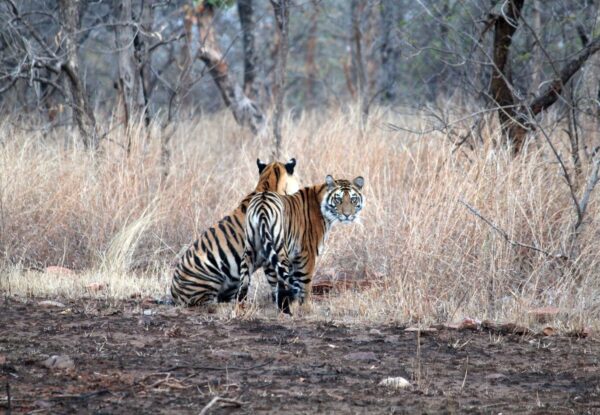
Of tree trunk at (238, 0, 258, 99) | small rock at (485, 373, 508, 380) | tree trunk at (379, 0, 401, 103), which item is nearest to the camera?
small rock at (485, 373, 508, 380)

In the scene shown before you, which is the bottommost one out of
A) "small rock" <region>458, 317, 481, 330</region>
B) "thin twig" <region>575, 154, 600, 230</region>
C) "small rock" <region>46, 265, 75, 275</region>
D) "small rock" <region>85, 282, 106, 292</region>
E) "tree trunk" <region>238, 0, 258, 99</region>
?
"small rock" <region>458, 317, 481, 330</region>

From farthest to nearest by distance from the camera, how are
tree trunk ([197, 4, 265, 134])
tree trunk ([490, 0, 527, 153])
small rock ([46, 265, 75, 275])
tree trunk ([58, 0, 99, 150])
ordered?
tree trunk ([197, 4, 265, 134]) → tree trunk ([58, 0, 99, 150]) → tree trunk ([490, 0, 527, 153]) → small rock ([46, 265, 75, 275])

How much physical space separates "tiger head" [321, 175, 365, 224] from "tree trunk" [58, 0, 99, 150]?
11.6 feet

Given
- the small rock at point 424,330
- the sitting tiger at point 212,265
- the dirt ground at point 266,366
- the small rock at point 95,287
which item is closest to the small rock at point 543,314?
the dirt ground at point 266,366

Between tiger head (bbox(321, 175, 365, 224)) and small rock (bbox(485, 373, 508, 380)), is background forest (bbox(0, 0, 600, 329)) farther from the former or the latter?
small rock (bbox(485, 373, 508, 380))

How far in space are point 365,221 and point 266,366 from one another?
4.10 metres

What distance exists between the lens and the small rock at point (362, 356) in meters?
5.46

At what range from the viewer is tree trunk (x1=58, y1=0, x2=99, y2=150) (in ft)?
33.3

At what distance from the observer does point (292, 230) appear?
7297 mm

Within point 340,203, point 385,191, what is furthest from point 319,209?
point 385,191

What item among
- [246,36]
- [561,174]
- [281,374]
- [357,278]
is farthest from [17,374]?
[246,36]

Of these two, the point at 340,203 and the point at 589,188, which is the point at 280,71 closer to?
the point at 340,203

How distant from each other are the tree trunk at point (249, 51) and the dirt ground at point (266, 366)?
10.9m

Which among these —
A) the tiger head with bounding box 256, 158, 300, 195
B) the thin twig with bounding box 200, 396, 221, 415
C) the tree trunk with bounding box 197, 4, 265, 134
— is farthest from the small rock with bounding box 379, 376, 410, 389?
the tree trunk with bounding box 197, 4, 265, 134
